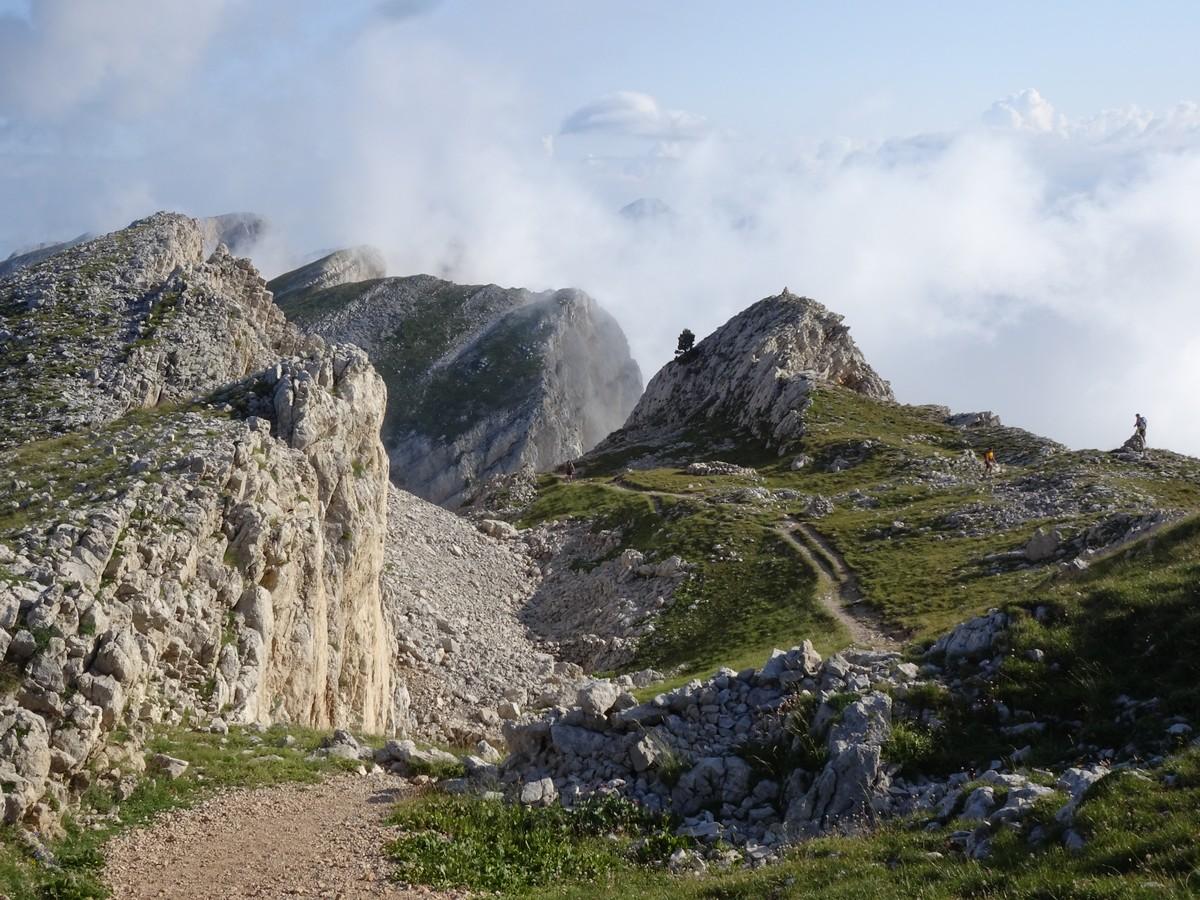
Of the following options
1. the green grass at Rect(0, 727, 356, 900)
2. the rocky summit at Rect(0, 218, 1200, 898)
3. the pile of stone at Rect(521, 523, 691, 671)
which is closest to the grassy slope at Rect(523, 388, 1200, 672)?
the rocky summit at Rect(0, 218, 1200, 898)

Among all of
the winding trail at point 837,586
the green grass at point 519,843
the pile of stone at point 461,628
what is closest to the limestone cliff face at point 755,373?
the winding trail at point 837,586

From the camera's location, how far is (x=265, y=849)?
698 inches

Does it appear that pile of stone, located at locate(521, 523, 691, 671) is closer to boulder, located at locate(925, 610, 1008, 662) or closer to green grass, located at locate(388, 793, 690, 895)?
boulder, located at locate(925, 610, 1008, 662)

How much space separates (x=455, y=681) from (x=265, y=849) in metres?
30.8

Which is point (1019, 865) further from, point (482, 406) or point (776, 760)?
point (482, 406)

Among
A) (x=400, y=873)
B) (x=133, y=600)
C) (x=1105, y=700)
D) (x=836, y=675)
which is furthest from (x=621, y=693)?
(x=133, y=600)

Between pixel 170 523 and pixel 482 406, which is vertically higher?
pixel 482 406

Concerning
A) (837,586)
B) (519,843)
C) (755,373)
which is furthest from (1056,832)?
(755,373)

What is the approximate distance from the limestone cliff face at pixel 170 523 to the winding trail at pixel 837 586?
22313mm

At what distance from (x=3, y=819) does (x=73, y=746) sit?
2073 millimetres

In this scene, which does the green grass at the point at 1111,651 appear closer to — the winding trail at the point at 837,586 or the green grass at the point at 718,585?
the winding trail at the point at 837,586

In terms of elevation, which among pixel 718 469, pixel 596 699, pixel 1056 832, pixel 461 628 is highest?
pixel 718 469

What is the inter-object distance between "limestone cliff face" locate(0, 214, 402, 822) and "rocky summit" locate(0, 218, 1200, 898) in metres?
0.12

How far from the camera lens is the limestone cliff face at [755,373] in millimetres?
108562
